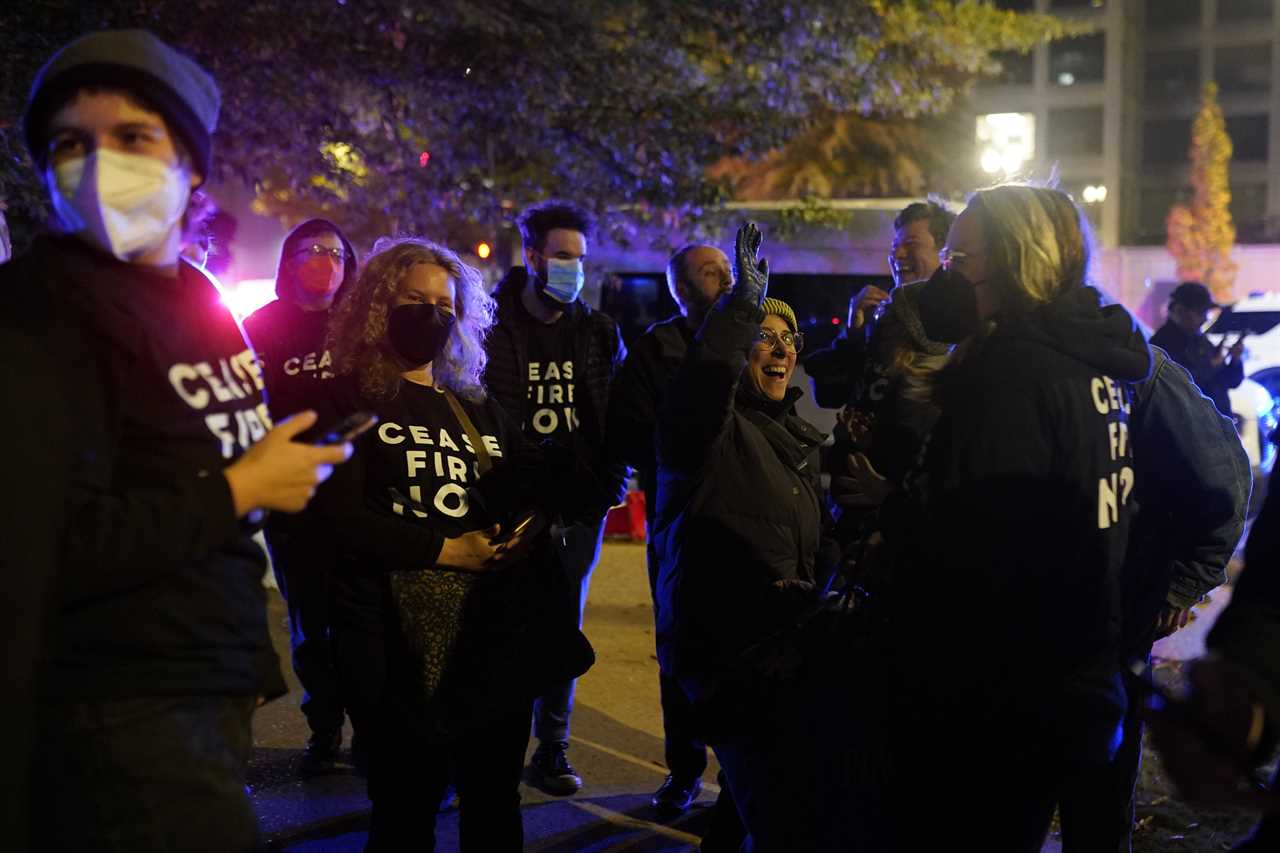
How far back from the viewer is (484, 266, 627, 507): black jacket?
531 centimetres

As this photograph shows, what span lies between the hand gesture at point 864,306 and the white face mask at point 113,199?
12.0 feet

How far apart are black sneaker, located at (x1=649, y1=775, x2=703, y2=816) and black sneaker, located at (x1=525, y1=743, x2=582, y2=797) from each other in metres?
0.41

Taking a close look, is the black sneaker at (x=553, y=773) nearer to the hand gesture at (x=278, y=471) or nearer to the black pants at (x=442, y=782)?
the black pants at (x=442, y=782)

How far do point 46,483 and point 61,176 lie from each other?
0.60 m

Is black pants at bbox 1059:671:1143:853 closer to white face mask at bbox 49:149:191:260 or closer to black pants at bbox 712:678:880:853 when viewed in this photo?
black pants at bbox 712:678:880:853

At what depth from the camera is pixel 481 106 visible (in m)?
11.7

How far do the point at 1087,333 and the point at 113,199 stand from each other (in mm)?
2005

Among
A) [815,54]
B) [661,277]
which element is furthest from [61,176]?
[661,277]

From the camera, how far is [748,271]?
354cm

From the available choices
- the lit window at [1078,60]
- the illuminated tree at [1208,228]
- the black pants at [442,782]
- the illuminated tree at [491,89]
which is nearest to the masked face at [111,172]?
the black pants at [442,782]

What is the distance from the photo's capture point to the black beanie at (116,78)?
215cm

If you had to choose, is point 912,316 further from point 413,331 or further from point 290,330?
point 290,330

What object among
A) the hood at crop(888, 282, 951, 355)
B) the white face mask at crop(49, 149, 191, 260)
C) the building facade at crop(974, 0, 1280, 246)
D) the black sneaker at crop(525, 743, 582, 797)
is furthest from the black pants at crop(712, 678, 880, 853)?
the building facade at crop(974, 0, 1280, 246)

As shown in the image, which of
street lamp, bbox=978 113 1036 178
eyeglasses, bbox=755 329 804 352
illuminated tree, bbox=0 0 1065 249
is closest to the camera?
eyeglasses, bbox=755 329 804 352
